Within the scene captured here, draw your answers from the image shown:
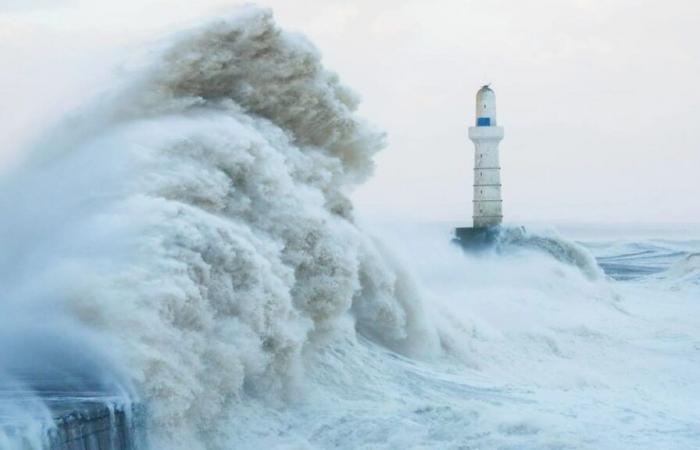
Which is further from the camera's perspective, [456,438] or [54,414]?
[456,438]

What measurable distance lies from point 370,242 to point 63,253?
4561 millimetres

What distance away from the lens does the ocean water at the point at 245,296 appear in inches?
352

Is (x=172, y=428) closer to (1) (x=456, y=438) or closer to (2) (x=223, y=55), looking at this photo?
(1) (x=456, y=438)

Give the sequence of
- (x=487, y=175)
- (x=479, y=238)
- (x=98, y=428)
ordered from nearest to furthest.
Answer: (x=98, y=428) → (x=487, y=175) → (x=479, y=238)

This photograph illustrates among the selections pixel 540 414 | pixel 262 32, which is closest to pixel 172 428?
pixel 540 414

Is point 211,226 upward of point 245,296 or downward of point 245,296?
upward

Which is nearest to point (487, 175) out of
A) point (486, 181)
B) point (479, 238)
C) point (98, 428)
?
point (486, 181)

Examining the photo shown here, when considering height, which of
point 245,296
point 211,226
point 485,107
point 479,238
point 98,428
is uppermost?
point 485,107

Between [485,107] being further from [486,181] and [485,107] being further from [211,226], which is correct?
[211,226]

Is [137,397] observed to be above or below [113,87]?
below

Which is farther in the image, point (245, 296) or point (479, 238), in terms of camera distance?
point (479, 238)

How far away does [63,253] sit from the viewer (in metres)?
9.71

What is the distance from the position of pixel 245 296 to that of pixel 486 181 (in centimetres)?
2038

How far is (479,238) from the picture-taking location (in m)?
30.2
